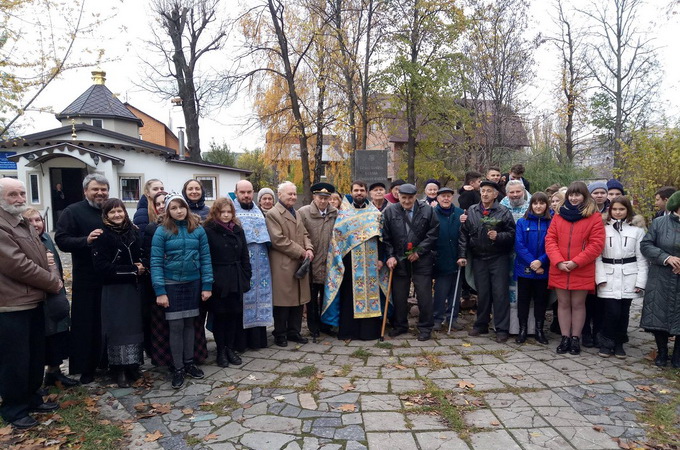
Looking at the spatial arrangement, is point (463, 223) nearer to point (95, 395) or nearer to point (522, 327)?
point (522, 327)

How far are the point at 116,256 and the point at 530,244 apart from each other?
4645 mm

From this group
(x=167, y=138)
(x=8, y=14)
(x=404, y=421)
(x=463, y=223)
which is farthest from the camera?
(x=167, y=138)

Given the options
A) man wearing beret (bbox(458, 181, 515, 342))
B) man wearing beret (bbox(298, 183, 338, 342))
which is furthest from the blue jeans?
man wearing beret (bbox(298, 183, 338, 342))

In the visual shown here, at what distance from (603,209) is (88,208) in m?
6.04

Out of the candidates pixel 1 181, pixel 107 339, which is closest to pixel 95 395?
pixel 107 339

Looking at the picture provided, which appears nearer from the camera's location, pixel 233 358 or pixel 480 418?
pixel 480 418

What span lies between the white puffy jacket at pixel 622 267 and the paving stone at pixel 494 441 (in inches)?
101

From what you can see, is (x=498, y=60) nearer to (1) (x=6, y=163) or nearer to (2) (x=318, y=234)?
(2) (x=318, y=234)

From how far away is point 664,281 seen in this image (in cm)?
467

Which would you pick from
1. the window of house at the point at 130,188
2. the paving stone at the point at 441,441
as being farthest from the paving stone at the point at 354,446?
the window of house at the point at 130,188

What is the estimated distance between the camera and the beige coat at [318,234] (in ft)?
19.0

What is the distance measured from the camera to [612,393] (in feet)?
13.3

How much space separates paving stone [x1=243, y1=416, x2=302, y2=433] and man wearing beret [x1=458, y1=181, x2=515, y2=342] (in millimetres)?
3127

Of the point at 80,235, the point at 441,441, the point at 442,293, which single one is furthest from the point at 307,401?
the point at 442,293
